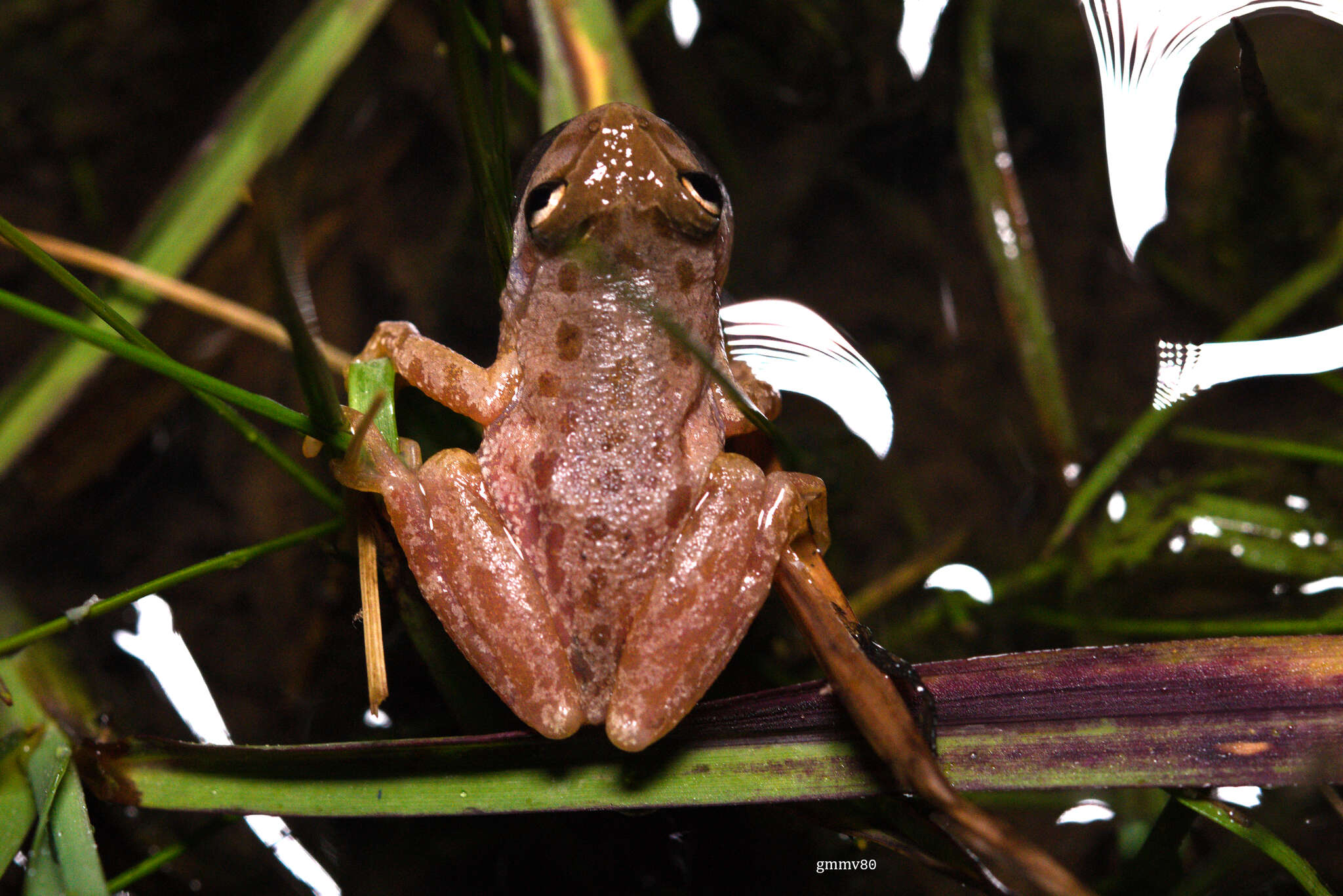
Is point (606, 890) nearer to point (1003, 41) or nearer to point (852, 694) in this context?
point (852, 694)

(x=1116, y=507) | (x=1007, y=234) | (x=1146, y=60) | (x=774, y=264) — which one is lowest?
(x=1116, y=507)

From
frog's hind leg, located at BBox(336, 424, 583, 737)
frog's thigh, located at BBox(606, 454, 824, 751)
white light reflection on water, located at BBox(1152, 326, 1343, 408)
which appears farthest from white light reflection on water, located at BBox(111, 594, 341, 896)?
white light reflection on water, located at BBox(1152, 326, 1343, 408)

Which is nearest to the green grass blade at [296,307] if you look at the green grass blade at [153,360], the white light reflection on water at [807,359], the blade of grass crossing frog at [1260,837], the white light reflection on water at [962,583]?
the green grass blade at [153,360]

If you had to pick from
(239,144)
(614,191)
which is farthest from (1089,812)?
(239,144)

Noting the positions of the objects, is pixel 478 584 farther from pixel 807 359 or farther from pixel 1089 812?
pixel 1089 812

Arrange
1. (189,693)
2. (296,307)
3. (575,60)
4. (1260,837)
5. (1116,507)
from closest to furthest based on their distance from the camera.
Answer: (296,307)
(1260,837)
(575,60)
(189,693)
(1116,507)

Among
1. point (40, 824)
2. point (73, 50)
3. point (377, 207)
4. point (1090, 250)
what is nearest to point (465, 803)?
point (40, 824)

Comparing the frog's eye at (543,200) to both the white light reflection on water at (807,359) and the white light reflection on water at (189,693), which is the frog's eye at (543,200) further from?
the white light reflection on water at (189,693)
